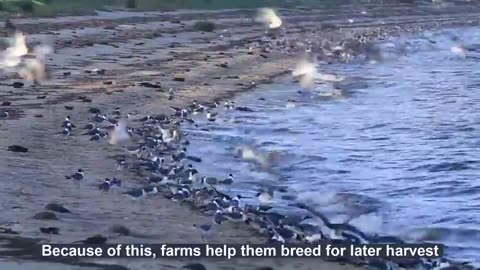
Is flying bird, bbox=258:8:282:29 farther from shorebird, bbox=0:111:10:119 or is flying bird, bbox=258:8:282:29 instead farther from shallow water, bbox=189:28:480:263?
Answer: shorebird, bbox=0:111:10:119

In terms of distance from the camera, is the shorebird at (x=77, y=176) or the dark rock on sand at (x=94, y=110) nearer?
the shorebird at (x=77, y=176)

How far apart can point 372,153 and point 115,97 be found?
4.49 m

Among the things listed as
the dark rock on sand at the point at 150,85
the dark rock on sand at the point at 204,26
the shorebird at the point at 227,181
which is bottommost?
the shorebird at the point at 227,181

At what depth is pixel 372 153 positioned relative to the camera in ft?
49.1

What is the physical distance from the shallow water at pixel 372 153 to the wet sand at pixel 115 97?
1.37 metres

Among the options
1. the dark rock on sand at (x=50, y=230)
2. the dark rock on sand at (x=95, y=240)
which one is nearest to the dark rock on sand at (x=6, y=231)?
the dark rock on sand at (x=50, y=230)

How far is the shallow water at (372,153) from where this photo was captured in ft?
35.5

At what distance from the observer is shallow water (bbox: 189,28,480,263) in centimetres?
1082

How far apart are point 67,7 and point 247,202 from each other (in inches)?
1155

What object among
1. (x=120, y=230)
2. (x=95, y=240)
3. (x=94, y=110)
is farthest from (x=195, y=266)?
(x=94, y=110)

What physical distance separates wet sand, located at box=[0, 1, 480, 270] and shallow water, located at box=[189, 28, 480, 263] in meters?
1.37

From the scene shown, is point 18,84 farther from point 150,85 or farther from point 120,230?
point 120,230

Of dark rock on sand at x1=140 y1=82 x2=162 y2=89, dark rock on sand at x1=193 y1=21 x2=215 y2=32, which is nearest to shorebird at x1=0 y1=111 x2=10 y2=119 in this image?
dark rock on sand at x1=140 y1=82 x2=162 y2=89

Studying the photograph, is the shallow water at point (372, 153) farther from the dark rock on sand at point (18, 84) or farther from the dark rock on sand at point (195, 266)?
the dark rock on sand at point (18, 84)
